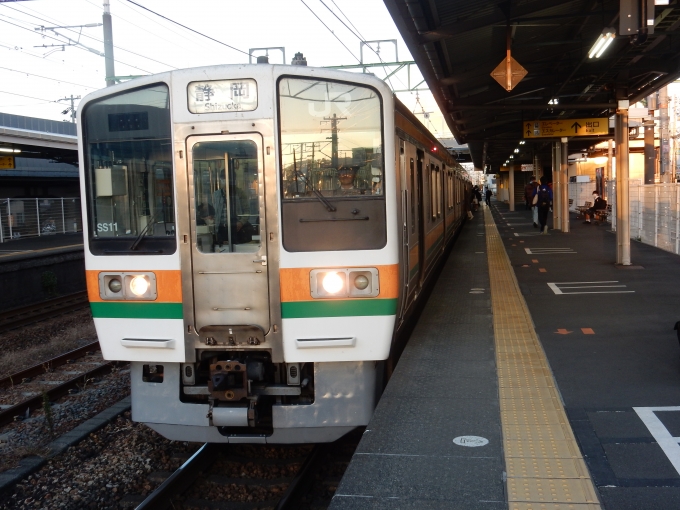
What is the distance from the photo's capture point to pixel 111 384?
783 centimetres

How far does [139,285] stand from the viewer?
5098mm

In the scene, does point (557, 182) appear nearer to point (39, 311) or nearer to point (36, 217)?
point (39, 311)

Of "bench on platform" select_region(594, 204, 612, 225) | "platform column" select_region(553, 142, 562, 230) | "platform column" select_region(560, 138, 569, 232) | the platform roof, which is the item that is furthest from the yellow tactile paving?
"bench on platform" select_region(594, 204, 612, 225)

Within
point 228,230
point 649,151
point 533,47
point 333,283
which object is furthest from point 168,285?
point 649,151

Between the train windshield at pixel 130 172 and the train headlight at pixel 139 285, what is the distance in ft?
0.62

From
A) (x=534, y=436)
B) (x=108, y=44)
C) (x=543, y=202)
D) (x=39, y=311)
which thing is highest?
(x=108, y=44)

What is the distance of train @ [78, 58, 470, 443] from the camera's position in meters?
4.92

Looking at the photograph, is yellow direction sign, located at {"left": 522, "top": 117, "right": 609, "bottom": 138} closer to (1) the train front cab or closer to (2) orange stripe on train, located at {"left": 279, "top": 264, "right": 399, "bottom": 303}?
(1) the train front cab

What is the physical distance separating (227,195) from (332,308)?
1.05 m

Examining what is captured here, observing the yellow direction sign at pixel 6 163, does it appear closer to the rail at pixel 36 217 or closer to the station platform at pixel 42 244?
the rail at pixel 36 217

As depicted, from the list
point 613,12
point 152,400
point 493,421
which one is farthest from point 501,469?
point 613,12

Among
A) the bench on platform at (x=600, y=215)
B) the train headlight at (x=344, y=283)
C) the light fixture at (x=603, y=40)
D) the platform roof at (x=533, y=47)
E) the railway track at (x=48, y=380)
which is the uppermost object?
the platform roof at (x=533, y=47)

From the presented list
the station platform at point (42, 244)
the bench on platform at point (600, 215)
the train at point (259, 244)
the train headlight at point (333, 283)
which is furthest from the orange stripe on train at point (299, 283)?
the bench on platform at point (600, 215)

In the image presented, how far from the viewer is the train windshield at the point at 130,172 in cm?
505
